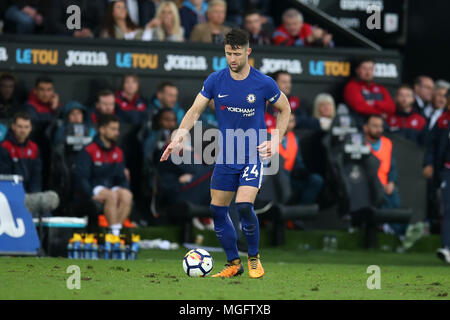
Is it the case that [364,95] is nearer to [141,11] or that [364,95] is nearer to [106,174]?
[141,11]

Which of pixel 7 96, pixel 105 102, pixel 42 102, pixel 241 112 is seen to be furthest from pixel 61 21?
pixel 241 112

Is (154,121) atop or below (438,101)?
below

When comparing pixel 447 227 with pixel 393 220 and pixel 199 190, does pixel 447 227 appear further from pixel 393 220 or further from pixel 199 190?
pixel 199 190

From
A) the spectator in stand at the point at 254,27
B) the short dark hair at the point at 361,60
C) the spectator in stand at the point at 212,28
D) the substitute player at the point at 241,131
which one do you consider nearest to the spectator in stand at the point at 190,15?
the spectator in stand at the point at 212,28

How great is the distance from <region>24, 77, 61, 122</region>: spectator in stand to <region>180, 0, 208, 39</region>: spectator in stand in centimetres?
286

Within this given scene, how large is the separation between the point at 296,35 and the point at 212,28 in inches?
69.1

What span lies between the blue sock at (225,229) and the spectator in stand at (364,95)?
22.8 feet

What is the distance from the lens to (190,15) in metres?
16.3

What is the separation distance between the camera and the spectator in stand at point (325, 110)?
15562 millimetres

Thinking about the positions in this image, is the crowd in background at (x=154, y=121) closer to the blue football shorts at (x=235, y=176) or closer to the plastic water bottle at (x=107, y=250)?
the plastic water bottle at (x=107, y=250)

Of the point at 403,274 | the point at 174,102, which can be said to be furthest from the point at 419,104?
the point at 403,274

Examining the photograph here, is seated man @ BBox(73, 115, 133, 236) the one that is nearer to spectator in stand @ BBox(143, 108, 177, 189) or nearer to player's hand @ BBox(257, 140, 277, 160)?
spectator in stand @ BBox(143, 108, 177, 189)

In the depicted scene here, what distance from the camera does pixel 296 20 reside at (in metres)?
16.7
